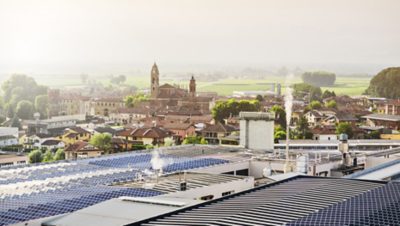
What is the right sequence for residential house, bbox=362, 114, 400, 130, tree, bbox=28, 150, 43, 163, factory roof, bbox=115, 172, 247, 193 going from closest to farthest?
factory roof, bbox=115, 172, 247, 193
tree, bbox=28, 150, 43, 163
residential house, bbox=362, 114, 400, 130

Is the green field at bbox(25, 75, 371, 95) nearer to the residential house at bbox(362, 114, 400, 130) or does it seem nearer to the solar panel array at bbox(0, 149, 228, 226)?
the residential house at bbox(362, 114, 400, 130)

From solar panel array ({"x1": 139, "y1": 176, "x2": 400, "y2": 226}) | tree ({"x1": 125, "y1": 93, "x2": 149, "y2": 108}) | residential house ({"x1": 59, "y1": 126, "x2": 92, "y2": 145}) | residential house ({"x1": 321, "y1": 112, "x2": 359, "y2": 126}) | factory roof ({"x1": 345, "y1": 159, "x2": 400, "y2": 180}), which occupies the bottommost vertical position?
residential house ({"x1": 59, "y1": 126, "x2": 92, "y2": 145})

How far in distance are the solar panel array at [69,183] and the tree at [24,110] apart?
22036mm

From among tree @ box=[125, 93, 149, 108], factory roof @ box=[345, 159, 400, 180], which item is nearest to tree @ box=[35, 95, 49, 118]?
tree @ box=[125, 93, 149, 108]

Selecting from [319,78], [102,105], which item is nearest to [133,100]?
[102,105]

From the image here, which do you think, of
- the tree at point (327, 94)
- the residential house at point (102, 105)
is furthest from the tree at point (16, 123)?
the tree at point (327, 94)

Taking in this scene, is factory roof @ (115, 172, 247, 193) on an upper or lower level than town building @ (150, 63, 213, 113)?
lower

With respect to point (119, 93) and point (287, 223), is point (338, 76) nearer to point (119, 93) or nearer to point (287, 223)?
point (119, 93)

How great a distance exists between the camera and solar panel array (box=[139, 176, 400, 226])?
12.9 ft

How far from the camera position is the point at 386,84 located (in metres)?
36.7

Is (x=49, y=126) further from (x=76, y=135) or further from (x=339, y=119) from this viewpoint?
(x=339, y=119)

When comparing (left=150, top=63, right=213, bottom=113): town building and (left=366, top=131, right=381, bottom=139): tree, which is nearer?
(left=366, top=131, right=381, bottom=139): tree

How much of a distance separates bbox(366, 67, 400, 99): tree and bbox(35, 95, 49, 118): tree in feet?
49.6

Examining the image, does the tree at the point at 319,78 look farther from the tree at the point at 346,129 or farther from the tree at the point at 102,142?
the tree at the point at 102,142
